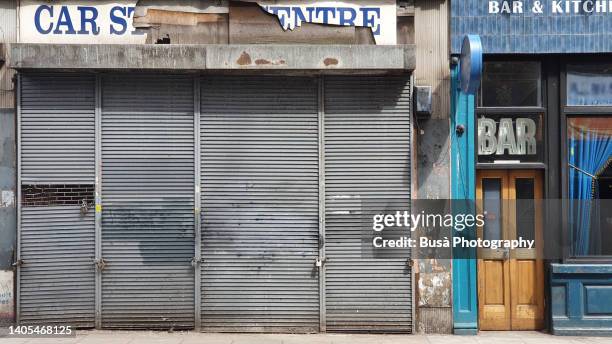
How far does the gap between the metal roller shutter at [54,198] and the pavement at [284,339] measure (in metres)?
0.58

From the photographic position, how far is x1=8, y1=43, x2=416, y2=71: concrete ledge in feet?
31.7

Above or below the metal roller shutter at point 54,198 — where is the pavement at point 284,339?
below

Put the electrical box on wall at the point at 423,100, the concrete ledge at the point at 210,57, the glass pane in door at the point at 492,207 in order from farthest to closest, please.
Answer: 1. the glass pane in door at the point at 492,207
2. the electrical box on wall at the point at 423,100
3. the concrete ledge at the point at 210,57

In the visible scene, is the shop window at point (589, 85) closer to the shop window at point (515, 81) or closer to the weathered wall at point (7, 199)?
the shop window at point (515, 81)

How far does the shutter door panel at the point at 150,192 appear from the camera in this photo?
9.97 meters

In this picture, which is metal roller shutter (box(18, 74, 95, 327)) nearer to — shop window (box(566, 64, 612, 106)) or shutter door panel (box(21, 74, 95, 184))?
shutter door panel (box(21, 74, 95, 184))

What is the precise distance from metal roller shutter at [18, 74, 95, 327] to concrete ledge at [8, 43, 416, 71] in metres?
0.51

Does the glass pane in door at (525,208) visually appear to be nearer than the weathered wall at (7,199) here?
No

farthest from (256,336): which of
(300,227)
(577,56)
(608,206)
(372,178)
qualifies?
(577,56)

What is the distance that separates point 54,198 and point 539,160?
24.1 feet

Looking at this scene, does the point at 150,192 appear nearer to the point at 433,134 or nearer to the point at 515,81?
the point at 433,134

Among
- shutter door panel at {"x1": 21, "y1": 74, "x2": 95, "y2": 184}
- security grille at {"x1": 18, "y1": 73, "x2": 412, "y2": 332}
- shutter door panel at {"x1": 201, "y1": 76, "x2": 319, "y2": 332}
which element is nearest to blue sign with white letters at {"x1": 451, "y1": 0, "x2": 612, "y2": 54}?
security grille at {"x1": 18, "y1": 73, "x2": 412, "y2": 332}

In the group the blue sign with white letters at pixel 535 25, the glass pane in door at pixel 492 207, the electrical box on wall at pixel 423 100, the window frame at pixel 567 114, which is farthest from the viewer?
the glass pane in door at pixel 492 207

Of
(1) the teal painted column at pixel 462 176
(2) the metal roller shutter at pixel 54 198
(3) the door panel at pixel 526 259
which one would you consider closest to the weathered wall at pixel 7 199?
(2) the metal roller shutter at pixel 54 198
